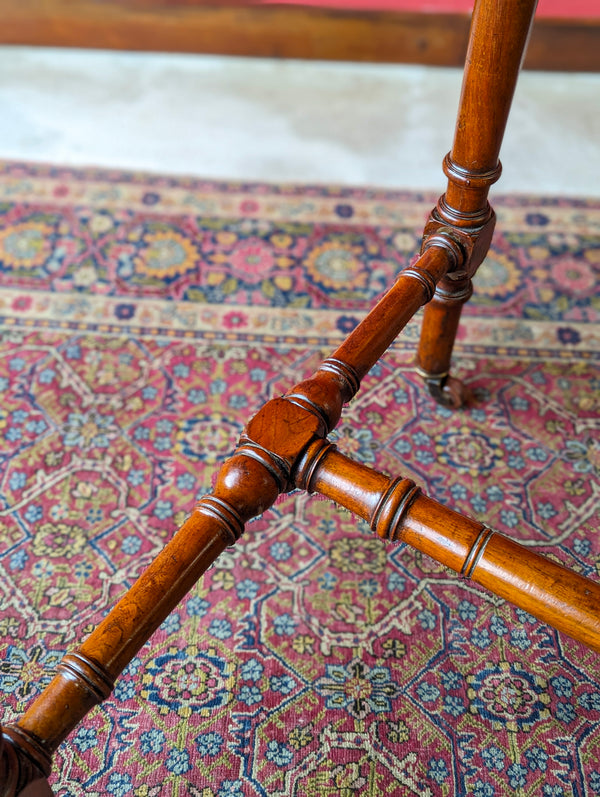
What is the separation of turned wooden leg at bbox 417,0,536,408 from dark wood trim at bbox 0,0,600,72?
5.09ft

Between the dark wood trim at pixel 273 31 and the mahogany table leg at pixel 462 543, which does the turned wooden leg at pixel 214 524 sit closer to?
the mahogany table leg at pixel 462 543

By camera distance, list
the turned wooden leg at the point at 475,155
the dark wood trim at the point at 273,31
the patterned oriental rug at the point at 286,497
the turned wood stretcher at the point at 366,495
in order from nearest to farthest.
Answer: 1. the turned wood stretcher at the point at 366,495
2. the turned wooden leg at the point at 475,155
3. the patterned oriental rug at the point at 286,497
4. the dark wood trim at the point at 273,31

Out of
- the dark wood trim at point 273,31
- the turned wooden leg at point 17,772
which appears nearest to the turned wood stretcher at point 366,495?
the turned wooden leg at point 17,772

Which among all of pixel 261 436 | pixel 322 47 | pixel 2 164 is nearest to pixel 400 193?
pixel 322 47

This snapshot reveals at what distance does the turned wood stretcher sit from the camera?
91 centimetres

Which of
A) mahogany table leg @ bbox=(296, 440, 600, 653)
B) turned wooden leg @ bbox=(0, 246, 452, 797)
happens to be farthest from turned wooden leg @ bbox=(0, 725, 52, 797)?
mahogany table leg @ bbox=(296, 440, 600, 653)

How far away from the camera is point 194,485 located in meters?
1.58

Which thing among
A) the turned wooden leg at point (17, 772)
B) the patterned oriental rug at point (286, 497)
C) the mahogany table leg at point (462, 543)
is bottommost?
the patterned oriental rug at point (286, 497)

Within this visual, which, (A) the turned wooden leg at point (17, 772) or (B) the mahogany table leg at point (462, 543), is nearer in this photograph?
(A) the turned wooden leg at point (17, 772)

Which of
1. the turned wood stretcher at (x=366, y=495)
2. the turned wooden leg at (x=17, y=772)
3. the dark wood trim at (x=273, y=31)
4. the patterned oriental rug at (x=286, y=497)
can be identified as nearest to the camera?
the turned wooden leg at (x=17, y=772)

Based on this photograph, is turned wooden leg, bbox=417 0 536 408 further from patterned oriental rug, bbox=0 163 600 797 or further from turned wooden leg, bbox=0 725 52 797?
turned wooden leg, bbox=0 725 52 797

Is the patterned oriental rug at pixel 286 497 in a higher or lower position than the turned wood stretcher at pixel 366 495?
lower

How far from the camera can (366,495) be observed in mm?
1115

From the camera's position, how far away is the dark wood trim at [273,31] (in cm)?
263
